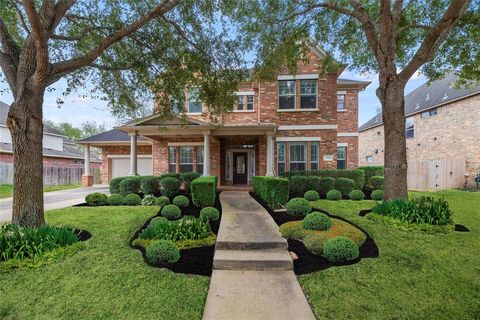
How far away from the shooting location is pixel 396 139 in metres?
7.02

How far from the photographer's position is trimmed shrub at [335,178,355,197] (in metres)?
11.2

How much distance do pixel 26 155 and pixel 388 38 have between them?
9655 millimetres

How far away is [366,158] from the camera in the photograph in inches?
1001

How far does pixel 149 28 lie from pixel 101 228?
21.0ft

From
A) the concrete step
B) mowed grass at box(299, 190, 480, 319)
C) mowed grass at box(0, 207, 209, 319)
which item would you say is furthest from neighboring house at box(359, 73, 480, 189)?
mowed grass at box(0, 207, 209, 319)

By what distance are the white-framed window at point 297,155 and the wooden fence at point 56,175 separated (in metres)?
17.8

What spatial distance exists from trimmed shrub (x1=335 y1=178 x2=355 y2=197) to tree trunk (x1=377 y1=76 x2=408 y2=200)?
413 cm

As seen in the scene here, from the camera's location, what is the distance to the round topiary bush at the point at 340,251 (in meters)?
4.50

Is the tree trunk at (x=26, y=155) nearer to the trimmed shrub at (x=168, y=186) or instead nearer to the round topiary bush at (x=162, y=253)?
the round topiary bush at (x=162, y=253)

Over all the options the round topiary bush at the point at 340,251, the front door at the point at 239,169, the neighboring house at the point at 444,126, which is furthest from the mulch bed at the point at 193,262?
the neighboring house at the point at 444,126

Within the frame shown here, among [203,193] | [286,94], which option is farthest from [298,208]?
[286,94]

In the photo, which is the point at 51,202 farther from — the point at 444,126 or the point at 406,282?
the point at 444,126

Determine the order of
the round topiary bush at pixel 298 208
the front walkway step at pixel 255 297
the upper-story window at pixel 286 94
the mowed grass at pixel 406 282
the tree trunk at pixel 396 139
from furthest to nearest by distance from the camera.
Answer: the upper-story window at pixel 286 94 → the round topiary bush at pixel 298 208 → the tree trunk at pixel 396 139 → the mowed grass at pixel 406 282 → the front walkway step at pixel 255 297

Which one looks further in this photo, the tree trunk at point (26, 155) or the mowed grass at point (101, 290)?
the tree trunk at point (26, 155)
